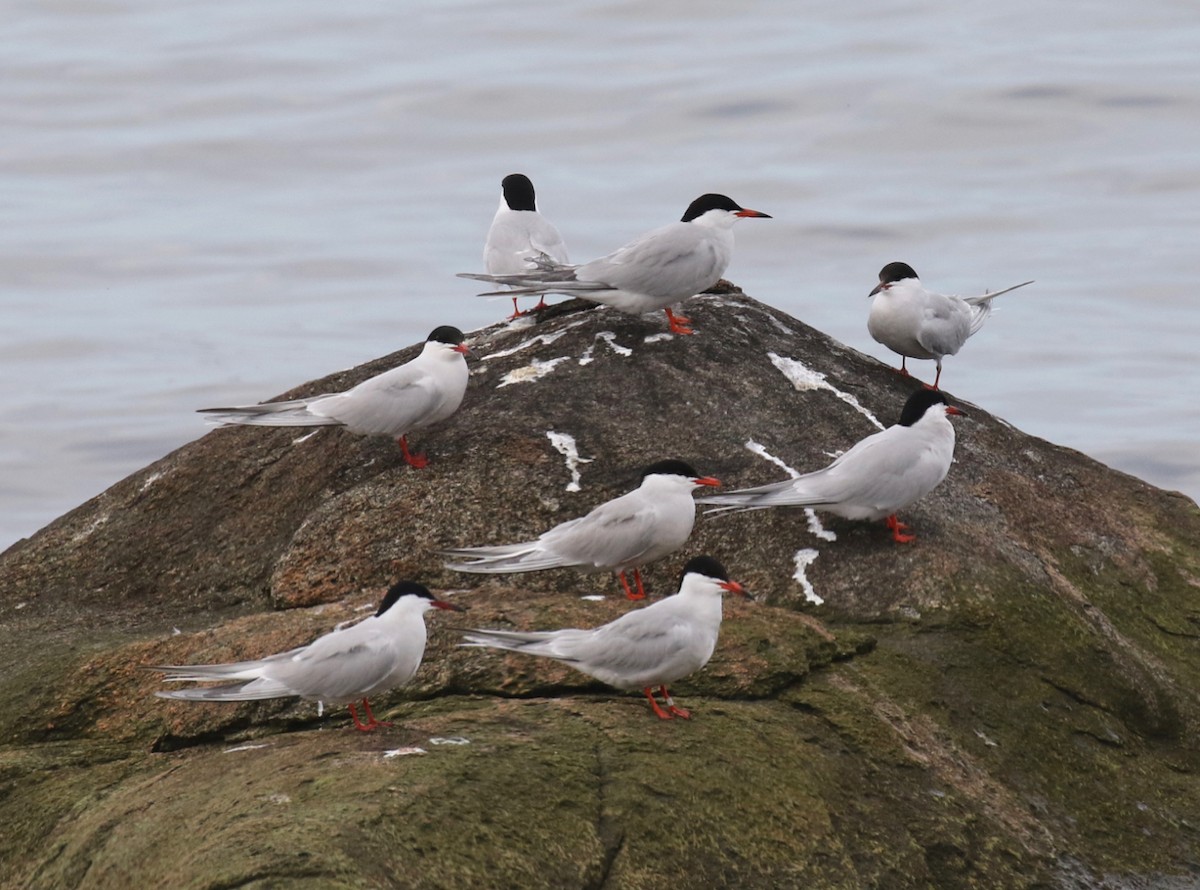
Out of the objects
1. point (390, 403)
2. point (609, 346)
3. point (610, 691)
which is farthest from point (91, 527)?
point (610, 691)

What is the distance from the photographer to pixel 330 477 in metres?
8.91

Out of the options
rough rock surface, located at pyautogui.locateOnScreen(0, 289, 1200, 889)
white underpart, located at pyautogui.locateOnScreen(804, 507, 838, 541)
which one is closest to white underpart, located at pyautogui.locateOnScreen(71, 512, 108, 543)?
rough rock surface, located at pyautogui.locateOnScreen(0, 289, 1200, 889)

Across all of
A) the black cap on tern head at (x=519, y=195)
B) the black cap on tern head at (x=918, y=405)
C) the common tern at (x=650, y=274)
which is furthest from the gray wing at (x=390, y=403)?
the black cap on tern head at (x=519, y=195)

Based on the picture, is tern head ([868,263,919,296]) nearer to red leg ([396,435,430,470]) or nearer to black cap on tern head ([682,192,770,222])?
black cap on tern head ([682,192,770,222])

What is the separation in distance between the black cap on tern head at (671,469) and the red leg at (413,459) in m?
1.33

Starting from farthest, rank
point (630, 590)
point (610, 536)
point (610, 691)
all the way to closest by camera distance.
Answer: point (630, 590), point (610, 536), point (610, 691)

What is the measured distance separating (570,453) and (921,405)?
68.8 inches

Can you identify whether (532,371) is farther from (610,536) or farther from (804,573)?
(804,573)

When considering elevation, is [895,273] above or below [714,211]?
below

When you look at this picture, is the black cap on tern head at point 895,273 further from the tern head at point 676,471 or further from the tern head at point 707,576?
the tern head at point 707,576

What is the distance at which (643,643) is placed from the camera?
263 inches

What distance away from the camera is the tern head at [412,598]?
6.83 m

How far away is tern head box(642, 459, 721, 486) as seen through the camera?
779cm

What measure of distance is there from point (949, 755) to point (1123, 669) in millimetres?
1273
